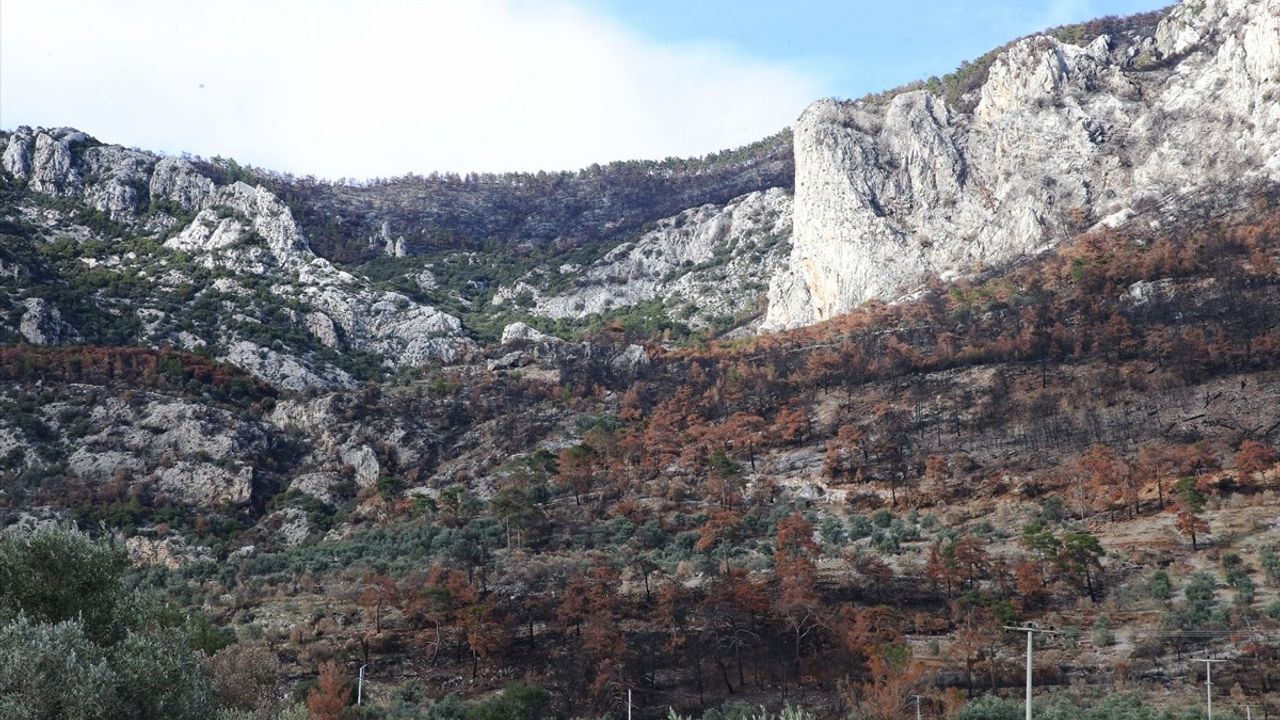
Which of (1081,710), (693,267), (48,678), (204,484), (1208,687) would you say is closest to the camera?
(48,678)

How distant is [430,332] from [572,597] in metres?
67.0

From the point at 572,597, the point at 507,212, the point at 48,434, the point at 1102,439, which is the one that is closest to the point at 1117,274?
the point at 1102,439

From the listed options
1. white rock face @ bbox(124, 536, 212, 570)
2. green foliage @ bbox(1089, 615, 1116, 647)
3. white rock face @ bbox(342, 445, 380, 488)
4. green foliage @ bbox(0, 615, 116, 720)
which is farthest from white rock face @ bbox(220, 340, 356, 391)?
green foliage @ bbox(0, 615, 116, 720)

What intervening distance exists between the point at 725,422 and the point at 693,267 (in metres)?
61.3

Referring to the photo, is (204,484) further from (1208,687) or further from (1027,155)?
(1027,155)

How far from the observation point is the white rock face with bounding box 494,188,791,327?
124688 millimetres

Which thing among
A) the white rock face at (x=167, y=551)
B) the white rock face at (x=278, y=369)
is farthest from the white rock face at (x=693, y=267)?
the white rock face at (x=167, y=551)

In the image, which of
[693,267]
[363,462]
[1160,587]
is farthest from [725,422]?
[693,267]

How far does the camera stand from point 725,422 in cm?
7544

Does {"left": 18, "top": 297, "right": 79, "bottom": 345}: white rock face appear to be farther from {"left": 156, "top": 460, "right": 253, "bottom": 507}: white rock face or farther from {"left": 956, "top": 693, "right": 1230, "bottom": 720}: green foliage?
{"left": 956, "top": 693, "right": 1230, "bottom": 720}: green foliage

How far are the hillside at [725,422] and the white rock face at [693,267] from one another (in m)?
0.55

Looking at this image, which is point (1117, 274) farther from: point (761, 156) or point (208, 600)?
point (761, 156)

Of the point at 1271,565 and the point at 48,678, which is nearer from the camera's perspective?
the point at 48,678

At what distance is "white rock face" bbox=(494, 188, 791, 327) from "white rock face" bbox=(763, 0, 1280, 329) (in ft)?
30.5
